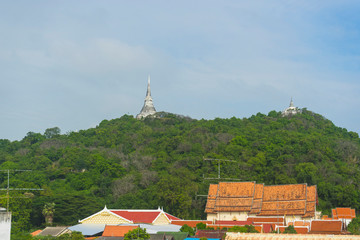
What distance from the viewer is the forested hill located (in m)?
44.2

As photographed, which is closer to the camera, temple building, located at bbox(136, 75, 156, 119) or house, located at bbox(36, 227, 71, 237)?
house, located at bbox(36, 227, 71, 237)

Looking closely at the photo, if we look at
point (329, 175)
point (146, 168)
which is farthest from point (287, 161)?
point (146, 168)

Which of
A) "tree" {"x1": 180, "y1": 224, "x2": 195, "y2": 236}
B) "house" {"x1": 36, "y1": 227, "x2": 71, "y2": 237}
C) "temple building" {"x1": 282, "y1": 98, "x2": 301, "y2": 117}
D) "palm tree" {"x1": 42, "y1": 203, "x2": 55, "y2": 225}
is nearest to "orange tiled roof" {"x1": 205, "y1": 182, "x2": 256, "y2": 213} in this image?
"tree" {"x1": 180, "y1": 224, "x2": 195, "y2": 236}

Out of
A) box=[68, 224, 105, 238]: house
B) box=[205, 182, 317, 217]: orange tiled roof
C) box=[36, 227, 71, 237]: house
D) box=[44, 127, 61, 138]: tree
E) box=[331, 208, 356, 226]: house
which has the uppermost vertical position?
box=[44, 127, 61, 138]: tree

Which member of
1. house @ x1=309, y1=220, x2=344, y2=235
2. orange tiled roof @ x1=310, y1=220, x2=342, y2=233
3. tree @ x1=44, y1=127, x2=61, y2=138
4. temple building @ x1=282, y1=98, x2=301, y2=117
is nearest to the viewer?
house @ x1=309, y1=220, x2=344, y2=235

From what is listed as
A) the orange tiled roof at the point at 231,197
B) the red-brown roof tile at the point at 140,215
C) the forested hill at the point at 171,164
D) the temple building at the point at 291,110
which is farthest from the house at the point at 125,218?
the temple building at the point at 291,110

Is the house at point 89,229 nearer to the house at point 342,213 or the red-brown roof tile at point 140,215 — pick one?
the red-brown roof tile at point 140,215

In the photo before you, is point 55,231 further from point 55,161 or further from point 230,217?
point 55,161

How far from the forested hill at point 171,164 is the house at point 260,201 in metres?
3.06

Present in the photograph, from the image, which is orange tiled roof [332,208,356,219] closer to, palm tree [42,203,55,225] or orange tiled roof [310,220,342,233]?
orange tiled roof [310,220,342,233]

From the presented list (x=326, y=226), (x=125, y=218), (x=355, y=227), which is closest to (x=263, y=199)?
(x=326, y=226)

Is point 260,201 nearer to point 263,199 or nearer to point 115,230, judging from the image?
point 263,199

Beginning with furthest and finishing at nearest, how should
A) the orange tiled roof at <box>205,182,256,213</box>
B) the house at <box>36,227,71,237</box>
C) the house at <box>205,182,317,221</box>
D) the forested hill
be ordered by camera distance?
the forested hill
the orange tiled roof at <box>205,182,256,213</box>
the house at <box>205,182,317,221</box>
the house at <box>36,227,71,237</box>

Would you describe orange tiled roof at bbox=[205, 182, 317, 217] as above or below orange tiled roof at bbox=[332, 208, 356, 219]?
above
